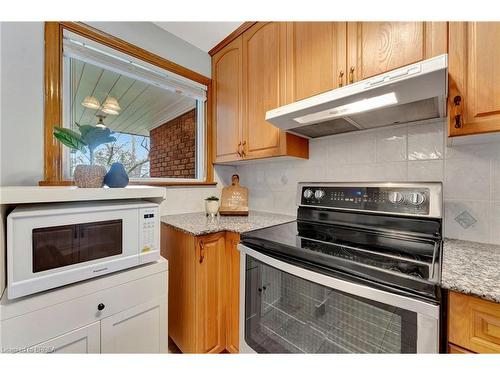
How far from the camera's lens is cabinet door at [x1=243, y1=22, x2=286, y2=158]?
4.82 ft

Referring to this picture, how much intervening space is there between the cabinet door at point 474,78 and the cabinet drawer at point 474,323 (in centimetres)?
61

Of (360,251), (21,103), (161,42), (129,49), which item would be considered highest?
(161,42)

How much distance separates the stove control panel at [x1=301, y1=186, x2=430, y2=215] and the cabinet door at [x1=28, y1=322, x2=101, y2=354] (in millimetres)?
1281

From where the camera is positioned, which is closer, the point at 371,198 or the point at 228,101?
the point at 371,198

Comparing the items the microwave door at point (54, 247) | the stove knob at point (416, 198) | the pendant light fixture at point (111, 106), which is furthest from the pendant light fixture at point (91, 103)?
the stove knob at point (416, 198)

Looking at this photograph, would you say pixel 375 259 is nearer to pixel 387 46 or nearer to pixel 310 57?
pixel 387 46

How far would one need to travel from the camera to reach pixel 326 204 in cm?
139

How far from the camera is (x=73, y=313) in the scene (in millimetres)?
839

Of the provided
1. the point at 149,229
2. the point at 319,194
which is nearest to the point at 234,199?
the point at 319,194

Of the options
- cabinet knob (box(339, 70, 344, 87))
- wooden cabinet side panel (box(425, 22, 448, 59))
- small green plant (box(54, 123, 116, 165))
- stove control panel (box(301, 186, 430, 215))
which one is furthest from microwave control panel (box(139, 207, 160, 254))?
wooden cabinet side panel (box(425, 22, 448, 59))

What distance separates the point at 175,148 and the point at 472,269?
1.98m
